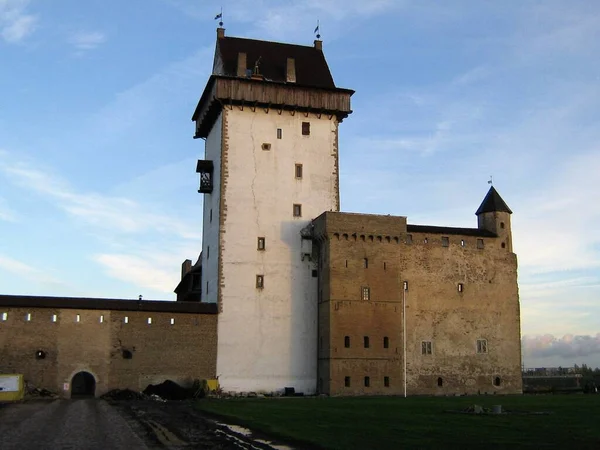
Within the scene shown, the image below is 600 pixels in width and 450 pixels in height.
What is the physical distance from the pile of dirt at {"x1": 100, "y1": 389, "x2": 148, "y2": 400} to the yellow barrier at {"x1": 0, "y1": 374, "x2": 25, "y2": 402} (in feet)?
15.9

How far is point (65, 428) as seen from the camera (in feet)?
80.3

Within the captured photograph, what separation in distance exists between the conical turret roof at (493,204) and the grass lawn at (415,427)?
23620mm

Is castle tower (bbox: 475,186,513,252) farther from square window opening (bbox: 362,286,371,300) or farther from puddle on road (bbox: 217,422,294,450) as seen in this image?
puddle on road (bbox: 217,422,294,450)

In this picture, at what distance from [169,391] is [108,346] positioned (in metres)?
4.71

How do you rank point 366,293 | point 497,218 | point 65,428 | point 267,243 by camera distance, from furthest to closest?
point 497,218 → point 267,243 → point 366,293 → point 65,428

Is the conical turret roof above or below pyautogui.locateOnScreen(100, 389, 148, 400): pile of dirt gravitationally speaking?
above

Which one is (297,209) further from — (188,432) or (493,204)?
(188,432)

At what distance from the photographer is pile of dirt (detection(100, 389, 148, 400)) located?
43656mm

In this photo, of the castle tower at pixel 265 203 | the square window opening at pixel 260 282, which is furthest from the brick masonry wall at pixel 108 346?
the square window opening at pixel 260 282

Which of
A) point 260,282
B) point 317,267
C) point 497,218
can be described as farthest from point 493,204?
point 260,282

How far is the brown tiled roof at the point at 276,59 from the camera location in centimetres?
5272

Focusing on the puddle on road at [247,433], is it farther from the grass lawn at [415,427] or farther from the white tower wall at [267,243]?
the white tower wall at [267,243]

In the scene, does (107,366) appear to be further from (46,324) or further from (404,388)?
(404,388)

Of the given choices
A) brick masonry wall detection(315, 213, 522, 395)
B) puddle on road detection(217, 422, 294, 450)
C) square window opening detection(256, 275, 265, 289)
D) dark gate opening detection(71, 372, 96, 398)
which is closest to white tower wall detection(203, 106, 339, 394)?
square window opening detection(256, 275, 265, 289)
